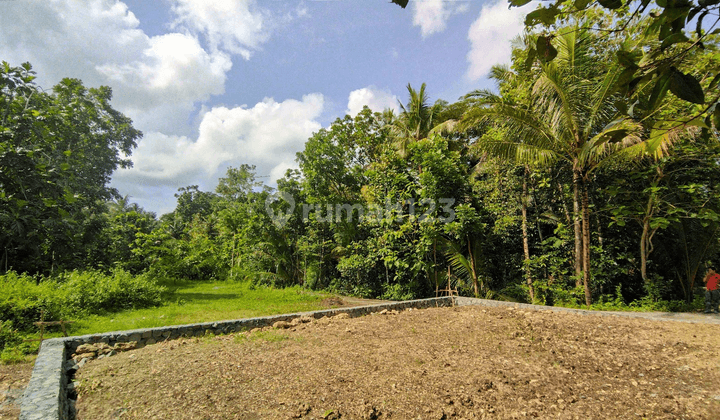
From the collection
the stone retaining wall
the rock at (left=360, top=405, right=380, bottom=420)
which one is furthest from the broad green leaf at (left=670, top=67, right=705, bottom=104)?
the stone retaining wall

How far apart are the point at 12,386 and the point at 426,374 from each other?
13.4 feet

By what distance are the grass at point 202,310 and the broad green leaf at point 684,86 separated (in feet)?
21.8

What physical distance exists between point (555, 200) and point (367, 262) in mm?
4970

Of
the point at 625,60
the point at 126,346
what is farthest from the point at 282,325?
the point at 625,60

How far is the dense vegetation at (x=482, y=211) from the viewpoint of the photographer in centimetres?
627

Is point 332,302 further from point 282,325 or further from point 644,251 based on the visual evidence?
point 644,251

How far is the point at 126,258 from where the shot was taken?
1018cm

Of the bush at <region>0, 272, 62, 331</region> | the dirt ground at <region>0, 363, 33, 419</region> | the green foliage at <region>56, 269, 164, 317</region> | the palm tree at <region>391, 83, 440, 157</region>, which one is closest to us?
the dirt ground at <region>0, 363, 33, 419</region>

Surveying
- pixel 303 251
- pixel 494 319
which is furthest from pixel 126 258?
pixel 494 319

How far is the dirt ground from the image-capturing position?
2.90m

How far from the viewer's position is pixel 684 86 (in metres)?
0.94

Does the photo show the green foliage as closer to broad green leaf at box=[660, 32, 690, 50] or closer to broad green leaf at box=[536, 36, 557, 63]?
broad green leaf at box=[536, 36, 557, 63]

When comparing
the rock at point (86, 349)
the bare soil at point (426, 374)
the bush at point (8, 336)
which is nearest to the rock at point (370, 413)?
the bare soil at point (426, 374)

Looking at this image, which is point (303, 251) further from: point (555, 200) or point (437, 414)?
point (437, 414)
